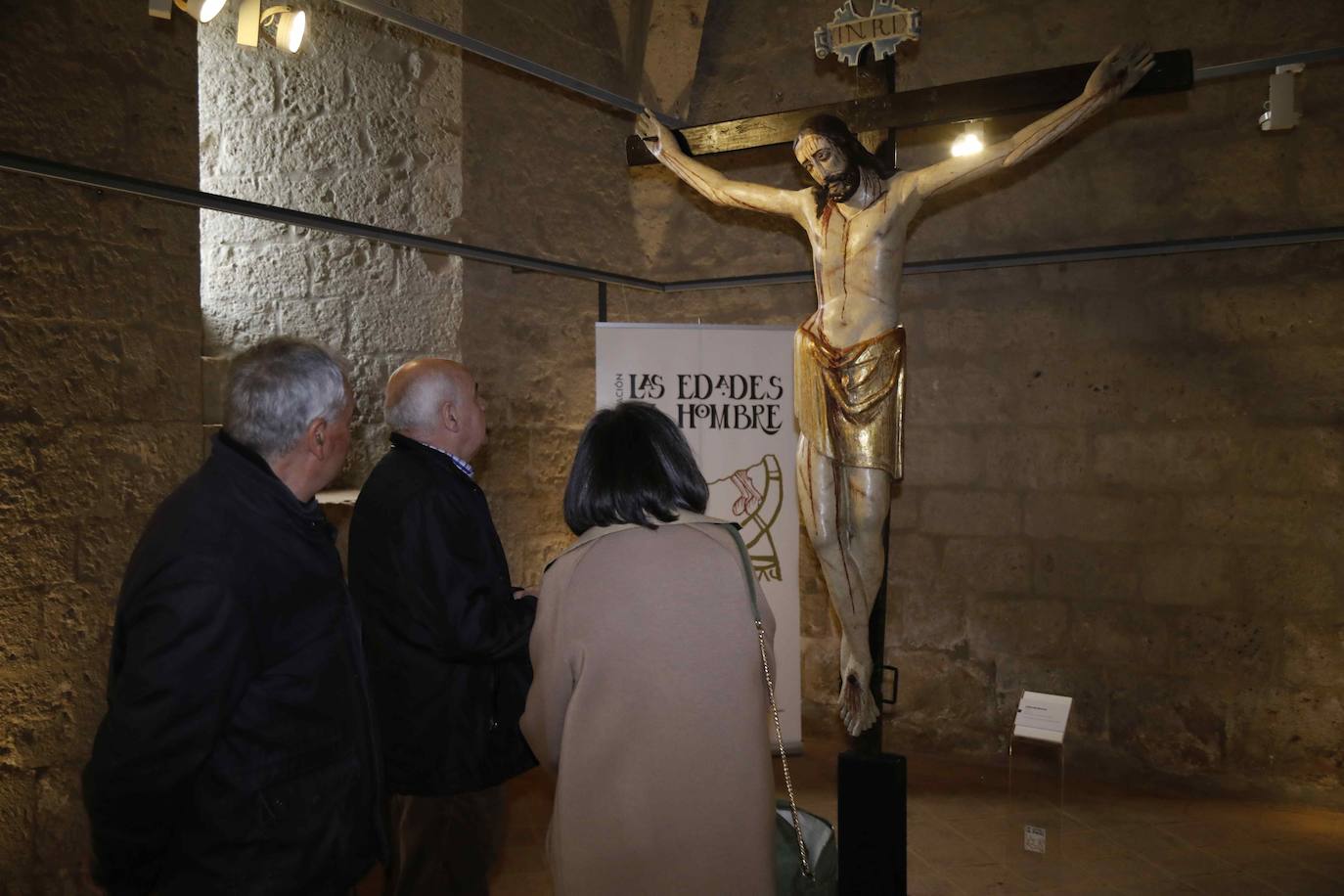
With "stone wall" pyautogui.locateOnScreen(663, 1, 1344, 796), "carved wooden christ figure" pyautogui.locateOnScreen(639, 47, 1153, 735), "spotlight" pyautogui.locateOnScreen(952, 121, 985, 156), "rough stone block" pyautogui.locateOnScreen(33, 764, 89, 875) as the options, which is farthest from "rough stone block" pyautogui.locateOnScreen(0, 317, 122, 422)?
"stone wall" pyautogui.locateOnScreen(663, 1, 1344, 796)

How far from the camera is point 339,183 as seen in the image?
4156 millimetres

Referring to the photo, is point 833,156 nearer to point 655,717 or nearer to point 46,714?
point 655,717

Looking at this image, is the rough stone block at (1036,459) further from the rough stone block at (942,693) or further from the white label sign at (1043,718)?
the white label sign at (1043,718)

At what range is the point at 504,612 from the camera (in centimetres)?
214

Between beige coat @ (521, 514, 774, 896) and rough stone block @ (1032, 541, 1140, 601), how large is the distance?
3.32m

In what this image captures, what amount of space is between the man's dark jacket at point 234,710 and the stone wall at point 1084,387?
2979mm

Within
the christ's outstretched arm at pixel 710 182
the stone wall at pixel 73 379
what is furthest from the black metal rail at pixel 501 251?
the christ's outstretched arm at pixel 710 182

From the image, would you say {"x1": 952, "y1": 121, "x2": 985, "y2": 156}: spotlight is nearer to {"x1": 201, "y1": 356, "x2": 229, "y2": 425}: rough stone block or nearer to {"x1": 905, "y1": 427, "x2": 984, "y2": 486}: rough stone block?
{"x1": 905, "y1": 427, "x2": 984, "y2": 486}: rough stone block

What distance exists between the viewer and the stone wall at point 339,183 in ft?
13.2

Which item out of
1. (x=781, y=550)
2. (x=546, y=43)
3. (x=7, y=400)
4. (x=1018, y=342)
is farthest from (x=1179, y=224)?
(x=7, y=400)

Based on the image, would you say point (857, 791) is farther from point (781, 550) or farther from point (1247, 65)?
point (1247, 65)

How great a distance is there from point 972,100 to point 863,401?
0.88 metres

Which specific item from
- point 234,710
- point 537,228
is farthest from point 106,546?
point 537,228

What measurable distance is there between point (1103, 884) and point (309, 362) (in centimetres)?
291
